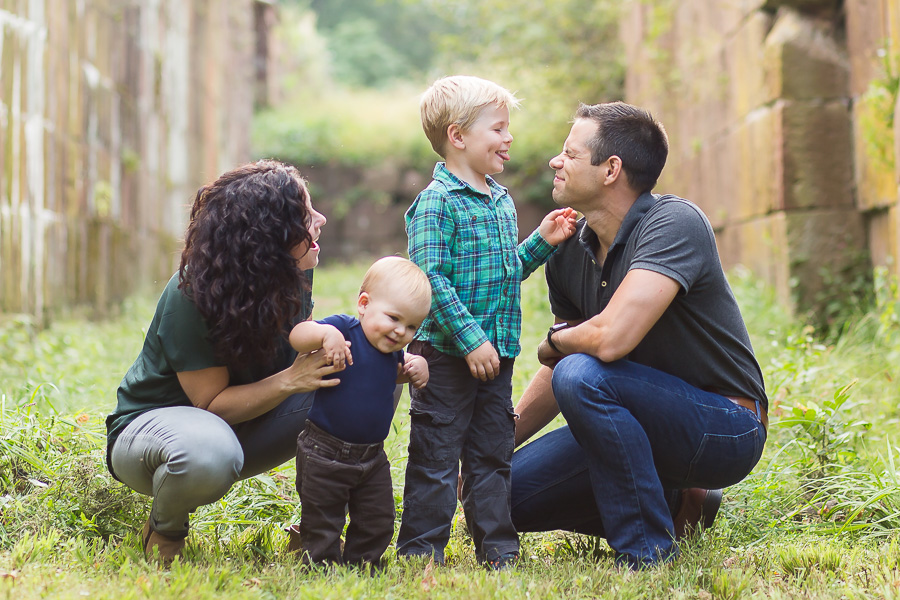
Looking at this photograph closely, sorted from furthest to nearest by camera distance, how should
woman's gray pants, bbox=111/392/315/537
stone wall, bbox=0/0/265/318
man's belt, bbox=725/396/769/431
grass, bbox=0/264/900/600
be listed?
stone wall, bbox=0/0/265/318
man's belt, bbox=725/396/769/431
woman's gray pants, bbox=111/392/315/537
grass, bbox=0/264/900/600

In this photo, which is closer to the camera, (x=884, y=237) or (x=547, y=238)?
(x=547, y=238)

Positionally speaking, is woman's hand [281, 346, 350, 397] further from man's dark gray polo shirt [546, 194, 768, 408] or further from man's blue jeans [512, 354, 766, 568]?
man's dark gray polo shirt [546, 194, 768, 408]

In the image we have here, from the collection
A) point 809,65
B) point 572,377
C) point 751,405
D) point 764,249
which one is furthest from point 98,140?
point 751,405

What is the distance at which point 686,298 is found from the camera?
9.59ft

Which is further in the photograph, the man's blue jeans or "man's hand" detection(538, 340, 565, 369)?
"man's hand" detection(538, 340, 565, 369)

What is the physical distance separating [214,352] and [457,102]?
1.12 m

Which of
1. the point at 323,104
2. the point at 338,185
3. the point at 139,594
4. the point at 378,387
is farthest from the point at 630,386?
the point at 323,104

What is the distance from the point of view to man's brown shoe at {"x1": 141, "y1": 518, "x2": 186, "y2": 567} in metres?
2.77

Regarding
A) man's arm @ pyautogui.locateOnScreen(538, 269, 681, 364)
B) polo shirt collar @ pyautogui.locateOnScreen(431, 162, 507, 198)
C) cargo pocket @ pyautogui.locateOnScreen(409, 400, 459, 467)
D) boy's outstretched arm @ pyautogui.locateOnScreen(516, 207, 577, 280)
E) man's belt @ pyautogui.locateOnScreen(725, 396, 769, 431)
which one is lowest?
cargo pocket @ pyautogui.locateOnScreen(409, 400, 459, 467)

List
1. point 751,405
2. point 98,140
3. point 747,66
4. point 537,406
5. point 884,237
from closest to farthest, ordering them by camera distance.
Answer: point 751,405
point 537,406
point 884,237
point 747,66
point 98,140

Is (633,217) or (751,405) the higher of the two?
(633,217)

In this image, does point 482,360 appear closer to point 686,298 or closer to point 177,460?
point 686,298

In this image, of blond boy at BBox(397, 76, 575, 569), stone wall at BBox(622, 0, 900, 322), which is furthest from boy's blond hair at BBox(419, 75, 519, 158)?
stone wall at BBox(622, 0, 900, 322)

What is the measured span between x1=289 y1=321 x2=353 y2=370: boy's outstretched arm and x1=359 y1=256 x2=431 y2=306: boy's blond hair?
0.18 meters
